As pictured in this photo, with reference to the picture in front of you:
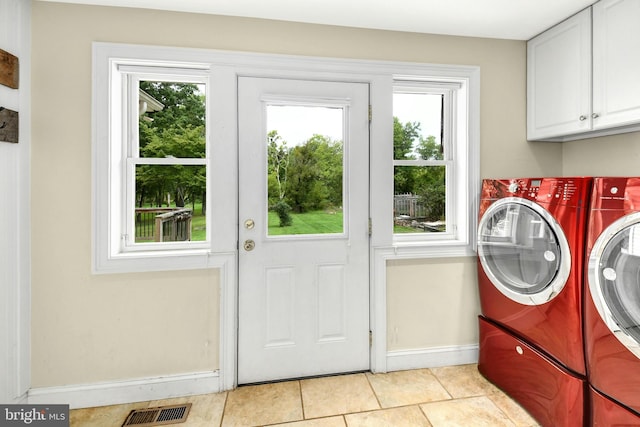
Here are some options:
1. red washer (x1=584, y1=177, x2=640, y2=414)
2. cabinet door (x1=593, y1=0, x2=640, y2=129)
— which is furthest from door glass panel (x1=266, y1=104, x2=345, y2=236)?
cabinet door (x1=593, y1=0, x2=640, y2=129)

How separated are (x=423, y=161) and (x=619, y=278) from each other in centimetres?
127

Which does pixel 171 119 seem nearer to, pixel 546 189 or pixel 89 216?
pixel 89 216

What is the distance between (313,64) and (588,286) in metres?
1.88

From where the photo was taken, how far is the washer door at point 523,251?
1.63m

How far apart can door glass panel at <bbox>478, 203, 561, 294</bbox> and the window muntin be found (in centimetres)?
37

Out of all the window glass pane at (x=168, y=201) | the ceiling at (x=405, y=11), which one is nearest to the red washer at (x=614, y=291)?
the ceiling at (x=405, y=11)

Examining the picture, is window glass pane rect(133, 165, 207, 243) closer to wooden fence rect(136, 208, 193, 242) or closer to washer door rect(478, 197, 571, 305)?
wooden fence rect(136, 208, 193, 242)

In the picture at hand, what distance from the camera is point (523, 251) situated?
1.81m

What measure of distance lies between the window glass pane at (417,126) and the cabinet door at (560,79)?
62cm

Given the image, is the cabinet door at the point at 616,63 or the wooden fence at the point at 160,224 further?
the wooden fence at the point at 160,224

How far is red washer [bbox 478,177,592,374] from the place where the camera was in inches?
60.5

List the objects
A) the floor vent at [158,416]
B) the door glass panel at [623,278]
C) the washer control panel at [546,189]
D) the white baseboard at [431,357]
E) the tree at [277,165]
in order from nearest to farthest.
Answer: the door glass panel at [623,278] < the washer control panel at [546,189] < the floor vent at [158,416] < the tree at [277,165] < the white baseboard at [431,357]

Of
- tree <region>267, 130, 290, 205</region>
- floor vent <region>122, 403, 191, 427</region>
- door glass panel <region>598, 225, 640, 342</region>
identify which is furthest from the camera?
tree <region>267, 130, 290, 205</region>

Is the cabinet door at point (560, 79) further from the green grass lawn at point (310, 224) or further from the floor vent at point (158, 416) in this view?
the floor vent at point (158, 416)
